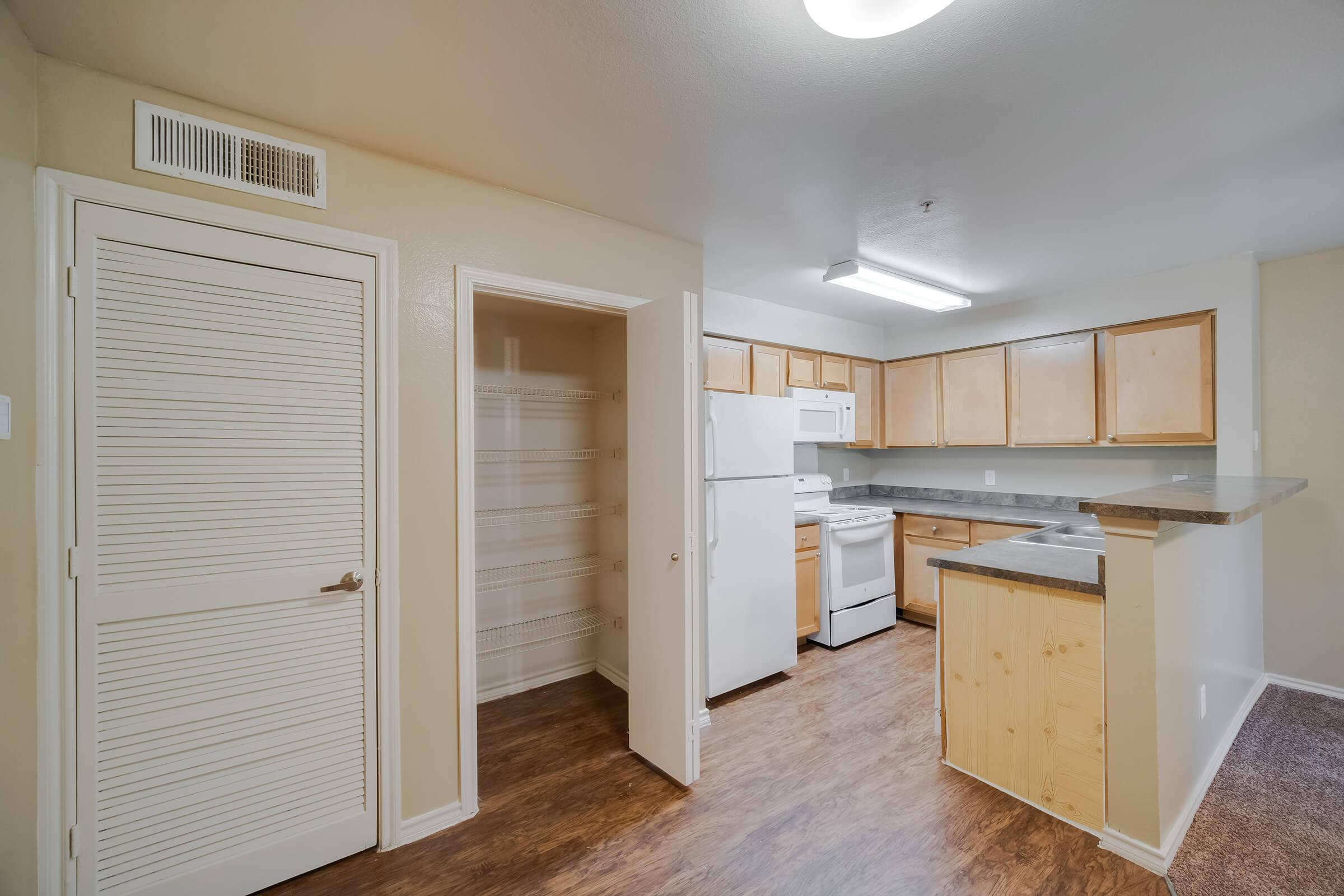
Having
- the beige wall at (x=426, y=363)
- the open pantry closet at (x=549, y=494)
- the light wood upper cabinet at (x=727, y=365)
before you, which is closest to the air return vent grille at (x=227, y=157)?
the beige wall at (x=426, y=363)

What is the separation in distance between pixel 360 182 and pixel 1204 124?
112 inches

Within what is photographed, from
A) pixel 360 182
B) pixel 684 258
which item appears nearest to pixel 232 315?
pixel 360 182

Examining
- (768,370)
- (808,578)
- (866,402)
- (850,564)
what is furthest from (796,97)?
(866,402)

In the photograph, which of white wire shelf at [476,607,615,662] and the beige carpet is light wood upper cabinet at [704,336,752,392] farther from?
the beige carpet

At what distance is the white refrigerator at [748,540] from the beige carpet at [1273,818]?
1843 mm

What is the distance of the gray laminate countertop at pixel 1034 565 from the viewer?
1.95 meters

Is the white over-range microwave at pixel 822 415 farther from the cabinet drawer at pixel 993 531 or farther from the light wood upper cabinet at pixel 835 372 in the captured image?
the cabinet drawer at pixel 993 531

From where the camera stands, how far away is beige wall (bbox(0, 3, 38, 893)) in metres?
1.31

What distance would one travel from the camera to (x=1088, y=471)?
13.1 ft

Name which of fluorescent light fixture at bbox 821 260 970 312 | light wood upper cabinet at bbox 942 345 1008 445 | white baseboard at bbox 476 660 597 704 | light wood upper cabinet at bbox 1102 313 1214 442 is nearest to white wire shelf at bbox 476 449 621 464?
Result: white baseboard at bbox 476 660 597 704

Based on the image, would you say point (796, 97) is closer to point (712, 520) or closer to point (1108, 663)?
point (712, 520)

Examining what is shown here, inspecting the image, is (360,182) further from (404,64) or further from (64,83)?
(64,83)

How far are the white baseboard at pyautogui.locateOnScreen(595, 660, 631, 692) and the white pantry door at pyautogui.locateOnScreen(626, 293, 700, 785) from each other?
820mm

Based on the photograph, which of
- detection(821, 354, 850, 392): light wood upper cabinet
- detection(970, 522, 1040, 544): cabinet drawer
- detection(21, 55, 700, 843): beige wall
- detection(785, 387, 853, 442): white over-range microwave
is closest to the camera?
detection(21, 55, 700, 843): beige wall
